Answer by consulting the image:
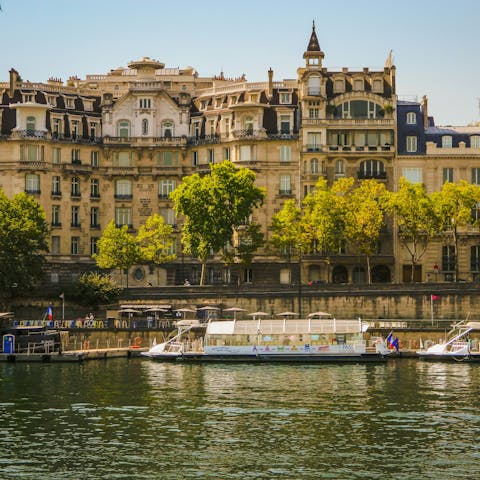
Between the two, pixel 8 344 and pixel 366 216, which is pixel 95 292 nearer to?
pixel 8 344

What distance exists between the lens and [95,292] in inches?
5025

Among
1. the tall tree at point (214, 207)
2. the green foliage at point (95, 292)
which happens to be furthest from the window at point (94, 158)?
the green foliage at point (95, 292)

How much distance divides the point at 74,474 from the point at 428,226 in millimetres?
76589

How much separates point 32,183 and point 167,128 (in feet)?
53.3

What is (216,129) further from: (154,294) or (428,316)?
(428,316)

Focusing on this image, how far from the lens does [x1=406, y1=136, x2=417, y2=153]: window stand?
141875 mm

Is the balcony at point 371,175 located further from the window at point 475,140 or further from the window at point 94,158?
the window at point 94,158

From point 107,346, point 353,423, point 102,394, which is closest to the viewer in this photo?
point 353,423

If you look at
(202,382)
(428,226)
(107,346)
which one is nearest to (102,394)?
(202,382)

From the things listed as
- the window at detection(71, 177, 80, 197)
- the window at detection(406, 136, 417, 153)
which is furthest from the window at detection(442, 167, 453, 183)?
the window at detection(71, 177, 80, 197)

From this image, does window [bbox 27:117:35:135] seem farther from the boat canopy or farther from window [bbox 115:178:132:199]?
the boat canopy

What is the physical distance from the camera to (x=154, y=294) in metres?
129

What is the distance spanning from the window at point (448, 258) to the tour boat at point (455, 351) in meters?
26.5

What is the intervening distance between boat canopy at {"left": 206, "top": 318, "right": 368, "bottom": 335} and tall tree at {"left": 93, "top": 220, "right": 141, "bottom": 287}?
25453 mm
